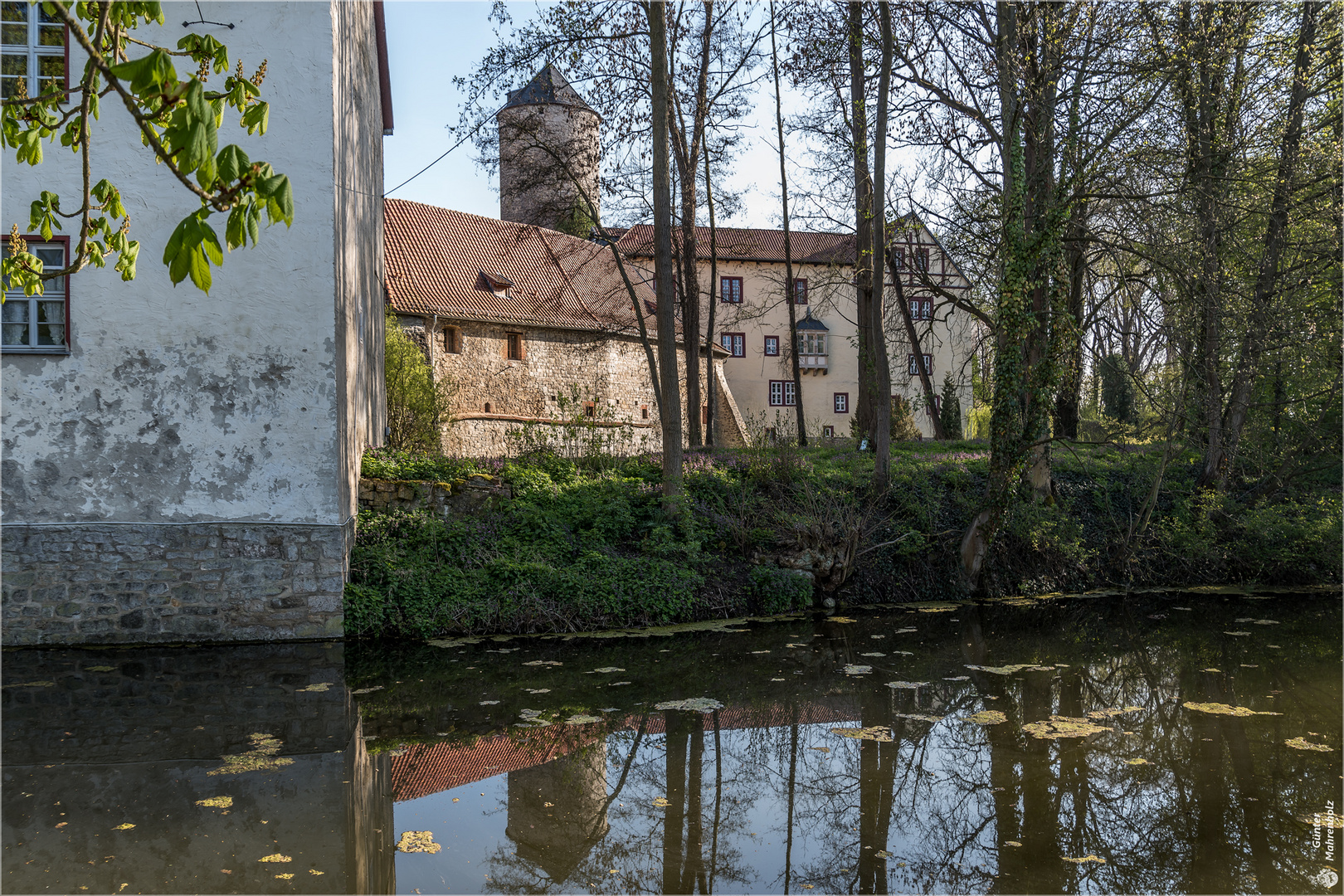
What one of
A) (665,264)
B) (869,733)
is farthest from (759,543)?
(869,733)

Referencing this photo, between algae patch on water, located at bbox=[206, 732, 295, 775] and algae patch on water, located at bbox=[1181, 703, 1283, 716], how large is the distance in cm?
649

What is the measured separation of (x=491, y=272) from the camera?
86.6ft

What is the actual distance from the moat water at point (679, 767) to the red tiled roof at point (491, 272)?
16920mm

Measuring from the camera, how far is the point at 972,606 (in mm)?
10977

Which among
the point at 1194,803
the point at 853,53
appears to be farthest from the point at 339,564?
the point at 853,53

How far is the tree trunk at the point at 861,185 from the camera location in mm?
12844

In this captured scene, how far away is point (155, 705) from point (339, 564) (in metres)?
2.38

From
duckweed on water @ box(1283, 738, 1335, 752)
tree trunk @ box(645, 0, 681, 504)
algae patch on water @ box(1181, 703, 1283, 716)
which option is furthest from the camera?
tree trunk @ box(645, 0, 681, 504)

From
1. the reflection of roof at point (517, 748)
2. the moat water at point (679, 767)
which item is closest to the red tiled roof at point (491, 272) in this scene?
the moat water at point (679, 767)

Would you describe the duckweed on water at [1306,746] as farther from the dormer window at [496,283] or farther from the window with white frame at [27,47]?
the dormer window at [496,283]

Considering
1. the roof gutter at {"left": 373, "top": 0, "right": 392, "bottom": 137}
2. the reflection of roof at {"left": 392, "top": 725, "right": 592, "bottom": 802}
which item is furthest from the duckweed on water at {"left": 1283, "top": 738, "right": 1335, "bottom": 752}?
the roof gutter at {"left": 373, "top": 0, "right": 392, "bottom": 137}

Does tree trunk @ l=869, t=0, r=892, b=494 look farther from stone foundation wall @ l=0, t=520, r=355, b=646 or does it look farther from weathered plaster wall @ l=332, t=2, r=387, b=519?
stone foundation wall @ l=0, t=520, r=355, b=646

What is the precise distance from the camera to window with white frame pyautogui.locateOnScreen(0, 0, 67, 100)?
8.26 meters

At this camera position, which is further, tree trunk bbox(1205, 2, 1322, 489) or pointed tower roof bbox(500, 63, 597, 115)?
pointed tower roof bbox(500, 63, 597, 115)
